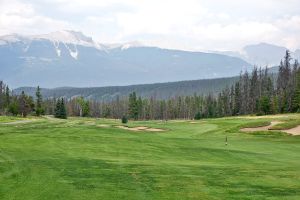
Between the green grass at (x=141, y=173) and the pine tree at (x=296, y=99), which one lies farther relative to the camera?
the pine tree at (x=296, y=99)

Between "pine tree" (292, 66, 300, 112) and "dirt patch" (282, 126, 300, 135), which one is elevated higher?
"pine tree" (292, 66, 300, 112)

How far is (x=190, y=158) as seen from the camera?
33906mm

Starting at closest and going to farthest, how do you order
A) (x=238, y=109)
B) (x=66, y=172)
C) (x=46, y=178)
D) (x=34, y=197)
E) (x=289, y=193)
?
(x=34, y=197) < (x=289, y=193) < (x=46, y=178) < (x=66, y=172) < (x=238, y=109)

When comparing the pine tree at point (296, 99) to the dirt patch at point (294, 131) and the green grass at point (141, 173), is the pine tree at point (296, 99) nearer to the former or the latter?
the dirt patch at point (294, 131)

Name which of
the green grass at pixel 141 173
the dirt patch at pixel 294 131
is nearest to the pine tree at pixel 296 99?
the dirt patch at pixel 294 131

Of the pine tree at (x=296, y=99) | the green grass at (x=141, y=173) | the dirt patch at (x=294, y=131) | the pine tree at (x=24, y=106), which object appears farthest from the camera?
the pine tree at (x=24, y=106)

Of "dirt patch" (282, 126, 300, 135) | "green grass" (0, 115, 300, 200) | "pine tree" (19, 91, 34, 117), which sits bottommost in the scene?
"green grass" (0, 115, 300, 200)

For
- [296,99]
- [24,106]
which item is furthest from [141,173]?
[24,106]

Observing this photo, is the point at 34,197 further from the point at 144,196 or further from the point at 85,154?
the point at 85,154

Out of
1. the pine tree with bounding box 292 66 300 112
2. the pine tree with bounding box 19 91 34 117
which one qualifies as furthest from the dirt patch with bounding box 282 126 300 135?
the pine tree with bounding box 19 91 34 117

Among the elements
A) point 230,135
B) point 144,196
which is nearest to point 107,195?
point 144,196

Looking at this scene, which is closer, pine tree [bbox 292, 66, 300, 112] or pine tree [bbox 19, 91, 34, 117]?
pine tree [bbox 292, 66, 300, 112]

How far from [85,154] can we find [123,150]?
4737 mm

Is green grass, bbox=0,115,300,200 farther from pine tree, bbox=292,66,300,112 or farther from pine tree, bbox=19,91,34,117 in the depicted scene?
pine tree, bbox=19,91,34,117
